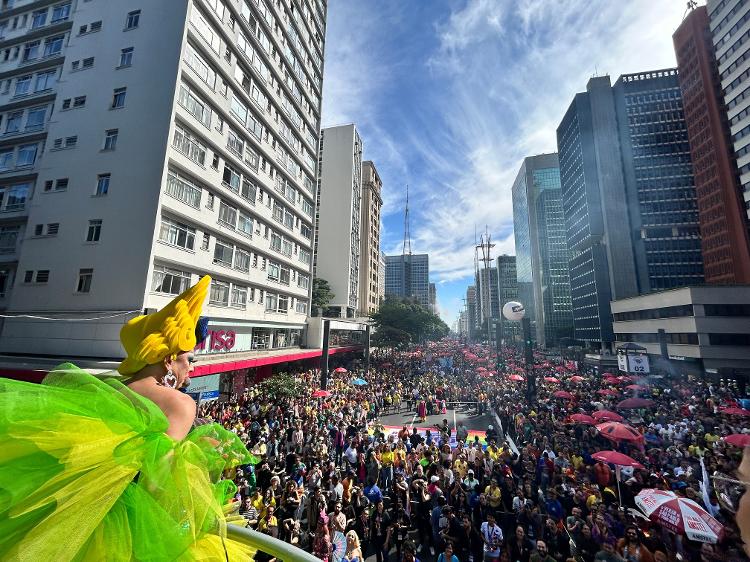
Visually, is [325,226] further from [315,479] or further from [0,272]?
[315,479]

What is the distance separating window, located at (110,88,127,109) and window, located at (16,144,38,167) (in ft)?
22.3

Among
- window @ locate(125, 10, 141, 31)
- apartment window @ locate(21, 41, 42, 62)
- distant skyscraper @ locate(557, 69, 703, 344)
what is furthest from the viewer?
distant skyscraper @ locate(557, 69, 703, 344)

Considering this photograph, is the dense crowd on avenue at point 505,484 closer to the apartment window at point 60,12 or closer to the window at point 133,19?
the window at point 133,19

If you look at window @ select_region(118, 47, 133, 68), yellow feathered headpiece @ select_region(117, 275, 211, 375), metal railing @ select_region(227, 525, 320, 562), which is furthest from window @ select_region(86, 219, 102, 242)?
metal railing @ select_region(227, 525, 320, 562)

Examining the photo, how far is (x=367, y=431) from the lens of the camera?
637 inches

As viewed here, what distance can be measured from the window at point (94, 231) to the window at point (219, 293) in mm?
5988

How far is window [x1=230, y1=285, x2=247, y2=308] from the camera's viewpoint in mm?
23673

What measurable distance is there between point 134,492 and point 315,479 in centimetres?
1005

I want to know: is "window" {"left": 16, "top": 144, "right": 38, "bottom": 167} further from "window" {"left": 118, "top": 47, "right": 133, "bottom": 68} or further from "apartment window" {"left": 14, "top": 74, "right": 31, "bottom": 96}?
"window" {"left": 118, "top": 47, "right": 133, "bottom": 68}

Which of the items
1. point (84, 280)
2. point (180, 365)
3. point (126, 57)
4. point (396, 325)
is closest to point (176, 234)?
point (84, 280)

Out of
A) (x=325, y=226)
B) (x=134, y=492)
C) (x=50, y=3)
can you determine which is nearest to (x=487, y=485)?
(x=134, y=492)

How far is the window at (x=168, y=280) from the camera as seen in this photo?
1730cm

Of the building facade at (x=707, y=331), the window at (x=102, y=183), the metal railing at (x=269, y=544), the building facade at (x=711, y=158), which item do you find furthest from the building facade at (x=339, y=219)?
the building facade at (x=711, y=158)

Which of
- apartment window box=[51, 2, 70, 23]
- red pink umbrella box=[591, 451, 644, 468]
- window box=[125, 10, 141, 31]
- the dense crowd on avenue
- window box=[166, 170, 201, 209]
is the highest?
apartment window box=[51, 2, 70, 23]
